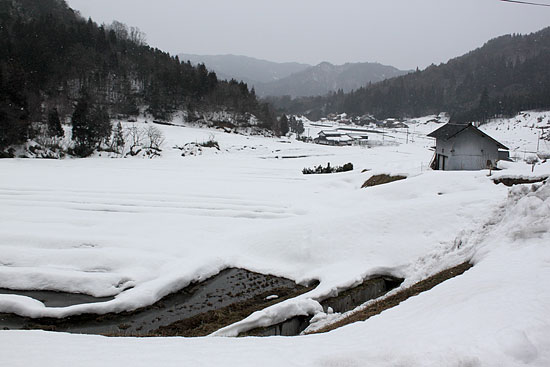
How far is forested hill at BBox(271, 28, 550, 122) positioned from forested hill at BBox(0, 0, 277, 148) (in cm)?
7847

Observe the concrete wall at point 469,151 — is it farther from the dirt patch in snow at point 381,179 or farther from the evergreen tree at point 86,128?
the evergreen tree at point 86,128

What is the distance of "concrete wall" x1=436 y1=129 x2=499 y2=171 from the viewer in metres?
23.3

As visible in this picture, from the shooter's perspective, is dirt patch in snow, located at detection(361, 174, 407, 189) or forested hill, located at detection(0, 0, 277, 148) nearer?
dirt patch in snow, located at detection(361, 174, 407, 189)

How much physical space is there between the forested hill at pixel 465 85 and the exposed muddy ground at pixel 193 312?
107840 mm

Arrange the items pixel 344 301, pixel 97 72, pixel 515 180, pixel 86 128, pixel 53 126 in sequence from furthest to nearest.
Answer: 1. pixel 97 72
2. pixel 86 128
3. pixel 53 126
4. pixel 515 180
5. pixel 344 301

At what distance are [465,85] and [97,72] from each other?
426 ft

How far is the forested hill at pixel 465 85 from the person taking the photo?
117 metres

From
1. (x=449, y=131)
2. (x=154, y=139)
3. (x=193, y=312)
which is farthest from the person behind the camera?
(x=154, y=139)

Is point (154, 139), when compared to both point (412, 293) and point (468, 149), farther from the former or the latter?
point (412, 293)

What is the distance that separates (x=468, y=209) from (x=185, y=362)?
1063 cm

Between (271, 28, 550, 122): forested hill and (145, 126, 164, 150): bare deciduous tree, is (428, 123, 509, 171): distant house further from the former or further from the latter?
(271, 28, 550, 122): forested hill

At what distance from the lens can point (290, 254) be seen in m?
11.3

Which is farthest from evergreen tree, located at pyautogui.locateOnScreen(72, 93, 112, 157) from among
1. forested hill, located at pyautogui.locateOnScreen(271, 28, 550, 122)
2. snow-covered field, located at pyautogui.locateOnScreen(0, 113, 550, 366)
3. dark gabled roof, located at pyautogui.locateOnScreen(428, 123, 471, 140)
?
forested hill, located at pyautogui.locateOnScreen(271, 28, 550, 122)

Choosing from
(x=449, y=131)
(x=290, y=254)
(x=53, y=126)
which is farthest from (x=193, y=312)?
(x=53, y=126)
